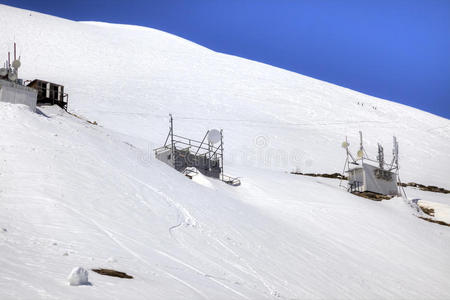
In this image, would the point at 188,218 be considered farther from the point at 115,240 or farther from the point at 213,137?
the point at 213,137

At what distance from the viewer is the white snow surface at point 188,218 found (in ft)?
30.3

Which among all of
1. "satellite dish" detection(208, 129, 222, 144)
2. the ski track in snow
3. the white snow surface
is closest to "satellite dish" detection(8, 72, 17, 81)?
the white snow surface

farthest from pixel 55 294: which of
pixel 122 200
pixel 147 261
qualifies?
pixel 122 200

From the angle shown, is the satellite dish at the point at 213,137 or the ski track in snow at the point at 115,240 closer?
the ski track in snow at the point at 115,240

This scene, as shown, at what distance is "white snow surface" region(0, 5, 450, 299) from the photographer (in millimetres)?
9250

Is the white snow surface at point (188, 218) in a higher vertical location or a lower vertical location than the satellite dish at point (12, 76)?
lower

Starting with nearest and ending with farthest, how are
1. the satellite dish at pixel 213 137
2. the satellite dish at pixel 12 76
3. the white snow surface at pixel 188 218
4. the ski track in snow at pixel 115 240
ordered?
the ski track in snow at pixel 115 240 → the white snow surface at pixel 188 218 → the satellite dish at pixel 12 76 → the satellite dish at pixel 213 137

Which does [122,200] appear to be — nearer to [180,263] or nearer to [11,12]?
[180,263]

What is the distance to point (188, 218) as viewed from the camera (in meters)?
16.0

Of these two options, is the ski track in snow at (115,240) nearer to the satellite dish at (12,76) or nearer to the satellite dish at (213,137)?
the satellite dish at (12,76)

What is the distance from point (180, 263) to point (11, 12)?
247 ft

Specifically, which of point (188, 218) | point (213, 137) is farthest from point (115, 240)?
point (213, 137)

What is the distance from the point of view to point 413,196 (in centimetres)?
3750

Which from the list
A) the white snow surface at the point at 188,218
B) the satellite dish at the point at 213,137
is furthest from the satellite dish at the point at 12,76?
the satellite dish at the point at 213,137
